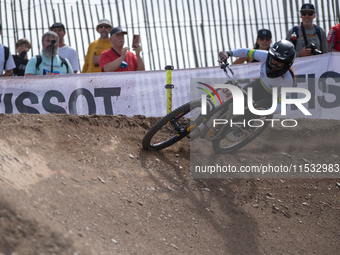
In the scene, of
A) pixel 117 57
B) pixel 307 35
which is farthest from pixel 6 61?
pixel 307 35

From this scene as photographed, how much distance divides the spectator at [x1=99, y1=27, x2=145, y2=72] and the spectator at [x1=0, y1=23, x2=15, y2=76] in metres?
1.80

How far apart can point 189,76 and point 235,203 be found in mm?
3160

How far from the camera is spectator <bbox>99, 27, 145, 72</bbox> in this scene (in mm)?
7444

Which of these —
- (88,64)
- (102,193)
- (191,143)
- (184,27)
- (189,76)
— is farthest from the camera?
(184,27)

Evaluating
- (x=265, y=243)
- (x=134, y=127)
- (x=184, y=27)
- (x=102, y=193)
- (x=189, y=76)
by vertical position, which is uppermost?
(x=184, y=27)

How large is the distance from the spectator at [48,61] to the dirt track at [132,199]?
1.88 meters

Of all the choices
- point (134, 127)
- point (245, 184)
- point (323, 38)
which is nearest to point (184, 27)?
point (323, 38)

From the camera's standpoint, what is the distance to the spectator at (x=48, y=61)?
7.10 meters

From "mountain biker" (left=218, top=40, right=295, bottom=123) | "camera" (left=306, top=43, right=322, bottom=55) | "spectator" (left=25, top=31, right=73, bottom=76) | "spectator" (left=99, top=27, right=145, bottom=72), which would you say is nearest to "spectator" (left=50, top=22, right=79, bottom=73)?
"spectator" (left=25, top=31, right=73, bottom=76)

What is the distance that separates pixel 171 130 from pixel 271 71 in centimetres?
185

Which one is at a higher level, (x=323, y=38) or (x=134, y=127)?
(x=323, y=38)

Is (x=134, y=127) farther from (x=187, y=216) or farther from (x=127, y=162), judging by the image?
(x=187, y=216)

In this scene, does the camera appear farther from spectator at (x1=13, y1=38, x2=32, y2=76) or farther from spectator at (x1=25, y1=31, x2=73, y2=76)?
spectator at (x1=13, y1=38, x2=32, y2=76)

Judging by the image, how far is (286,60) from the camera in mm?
5375
